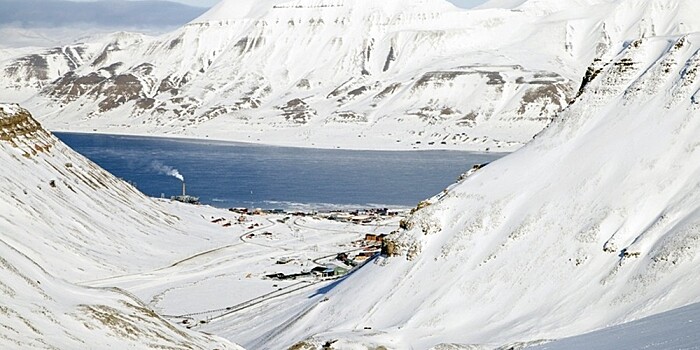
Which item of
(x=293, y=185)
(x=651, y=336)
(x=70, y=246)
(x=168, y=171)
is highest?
→ (x=168, y=171)

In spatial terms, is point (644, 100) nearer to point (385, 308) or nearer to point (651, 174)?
point (651, 174)

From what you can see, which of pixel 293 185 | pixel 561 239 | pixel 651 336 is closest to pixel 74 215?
pixel 561 239

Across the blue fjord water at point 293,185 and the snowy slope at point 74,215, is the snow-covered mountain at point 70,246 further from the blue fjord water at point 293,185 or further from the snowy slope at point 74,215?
the blue fjord water at point 293,185

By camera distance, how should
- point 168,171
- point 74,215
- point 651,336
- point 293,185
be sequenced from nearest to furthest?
point 651,336 → point 74,215 → point 293,185 → point 168,171

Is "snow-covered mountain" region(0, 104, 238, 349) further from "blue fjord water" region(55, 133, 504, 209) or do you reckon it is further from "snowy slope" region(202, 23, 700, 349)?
"blue fjord water" region(55, 133, 504, 209)

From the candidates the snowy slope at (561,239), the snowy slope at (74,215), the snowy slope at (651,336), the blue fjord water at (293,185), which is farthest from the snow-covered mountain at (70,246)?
the blue fjord water at (293,185)

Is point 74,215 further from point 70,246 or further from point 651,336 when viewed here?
point 651,336
